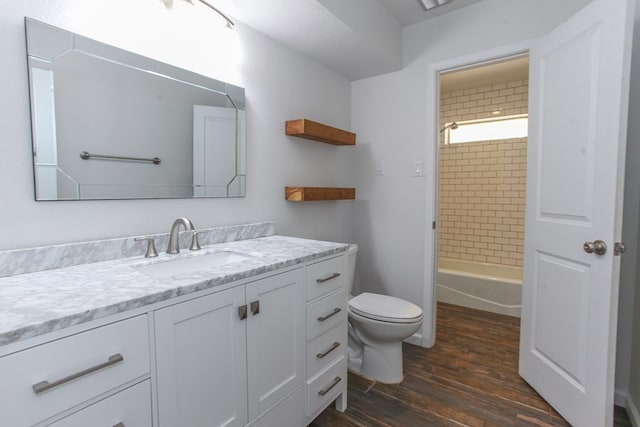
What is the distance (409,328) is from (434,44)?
1.96 meters

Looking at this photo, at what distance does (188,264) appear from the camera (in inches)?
56.6

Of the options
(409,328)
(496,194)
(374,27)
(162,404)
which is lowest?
(409,328)

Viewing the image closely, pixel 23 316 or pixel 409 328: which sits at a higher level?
pixel 23 316

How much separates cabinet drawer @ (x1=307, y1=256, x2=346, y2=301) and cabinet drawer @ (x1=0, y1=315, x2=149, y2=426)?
72 centimetres

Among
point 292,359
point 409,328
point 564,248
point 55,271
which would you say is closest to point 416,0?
point 564,248

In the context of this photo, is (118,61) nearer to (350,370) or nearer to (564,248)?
(350,370)

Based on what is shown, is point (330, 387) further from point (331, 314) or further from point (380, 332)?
point (380, 332)

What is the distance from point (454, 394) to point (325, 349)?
35.2 inches

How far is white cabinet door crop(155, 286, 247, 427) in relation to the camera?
3.12 feet

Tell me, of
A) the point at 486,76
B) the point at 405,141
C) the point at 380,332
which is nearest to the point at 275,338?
the point at 380,332

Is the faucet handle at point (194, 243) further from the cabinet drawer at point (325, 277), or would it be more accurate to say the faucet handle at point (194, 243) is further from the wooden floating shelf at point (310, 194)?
the wooden floating shelf at point (310, 194)

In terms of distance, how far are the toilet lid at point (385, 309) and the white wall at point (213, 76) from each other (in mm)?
614

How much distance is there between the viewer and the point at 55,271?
1.13 metres

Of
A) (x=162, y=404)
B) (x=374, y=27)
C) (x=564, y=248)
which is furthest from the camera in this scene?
(x=374, y=27)
